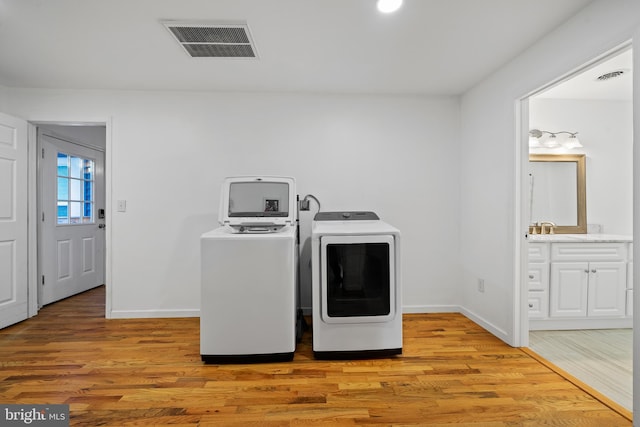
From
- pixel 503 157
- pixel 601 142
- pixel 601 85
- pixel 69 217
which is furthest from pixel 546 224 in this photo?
pixel 69 217

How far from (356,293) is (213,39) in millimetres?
1957

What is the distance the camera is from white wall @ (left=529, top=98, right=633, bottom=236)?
11.2 feet

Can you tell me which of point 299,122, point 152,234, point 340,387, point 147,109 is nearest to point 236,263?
point 340,387

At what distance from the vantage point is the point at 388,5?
1879 mm

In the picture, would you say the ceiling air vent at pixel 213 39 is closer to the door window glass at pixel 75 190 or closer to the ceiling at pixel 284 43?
the ceiling at pixel 284 43

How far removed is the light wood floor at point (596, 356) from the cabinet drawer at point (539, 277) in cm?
39

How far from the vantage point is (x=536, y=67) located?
7.64 feet

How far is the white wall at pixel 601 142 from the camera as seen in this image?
3420mm

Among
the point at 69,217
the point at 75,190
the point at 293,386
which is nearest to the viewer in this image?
the point at 293,386

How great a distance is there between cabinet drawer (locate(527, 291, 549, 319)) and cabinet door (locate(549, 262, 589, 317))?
0.04m

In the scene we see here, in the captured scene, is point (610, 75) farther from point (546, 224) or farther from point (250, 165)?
point (250, 165)

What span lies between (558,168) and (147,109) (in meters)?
4.04

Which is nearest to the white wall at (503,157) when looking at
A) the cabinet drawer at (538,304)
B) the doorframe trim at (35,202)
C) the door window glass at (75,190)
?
the cabinet drawer at (538,304)

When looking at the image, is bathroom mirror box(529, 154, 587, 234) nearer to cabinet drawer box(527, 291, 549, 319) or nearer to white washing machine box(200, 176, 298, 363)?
cabinet drawer box(527, 291, 549, 319)
